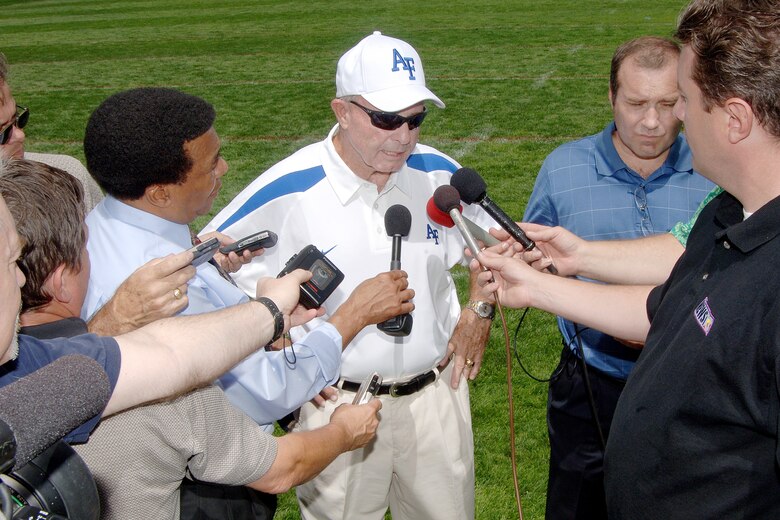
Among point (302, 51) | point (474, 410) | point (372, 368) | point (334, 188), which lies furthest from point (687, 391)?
point (302, 51)

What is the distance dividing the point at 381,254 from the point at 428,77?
12.5 meters

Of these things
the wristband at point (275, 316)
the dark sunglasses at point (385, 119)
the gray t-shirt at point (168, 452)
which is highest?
the dark sunglasses at point (385, 119)

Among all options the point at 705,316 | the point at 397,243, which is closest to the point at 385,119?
the point at 397,243

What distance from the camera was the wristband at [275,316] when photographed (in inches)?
91.6

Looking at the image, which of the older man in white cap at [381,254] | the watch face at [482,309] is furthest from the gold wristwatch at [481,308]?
the older man in white cap at [381,254]

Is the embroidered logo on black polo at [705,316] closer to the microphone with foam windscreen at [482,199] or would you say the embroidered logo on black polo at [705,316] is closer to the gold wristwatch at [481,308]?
the microphone with foam windscreen at [482,199]

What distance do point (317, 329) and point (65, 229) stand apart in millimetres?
969

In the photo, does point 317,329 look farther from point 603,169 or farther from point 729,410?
point 603,169

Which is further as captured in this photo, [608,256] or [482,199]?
[608,256]

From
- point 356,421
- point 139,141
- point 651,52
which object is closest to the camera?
point 139,141

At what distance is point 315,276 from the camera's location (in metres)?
3.04

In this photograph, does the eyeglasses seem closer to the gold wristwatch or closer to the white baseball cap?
the white baseball cap

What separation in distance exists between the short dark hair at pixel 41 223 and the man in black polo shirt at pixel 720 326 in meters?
1.79

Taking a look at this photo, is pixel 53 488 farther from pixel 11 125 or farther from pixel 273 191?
pixel 11 125
